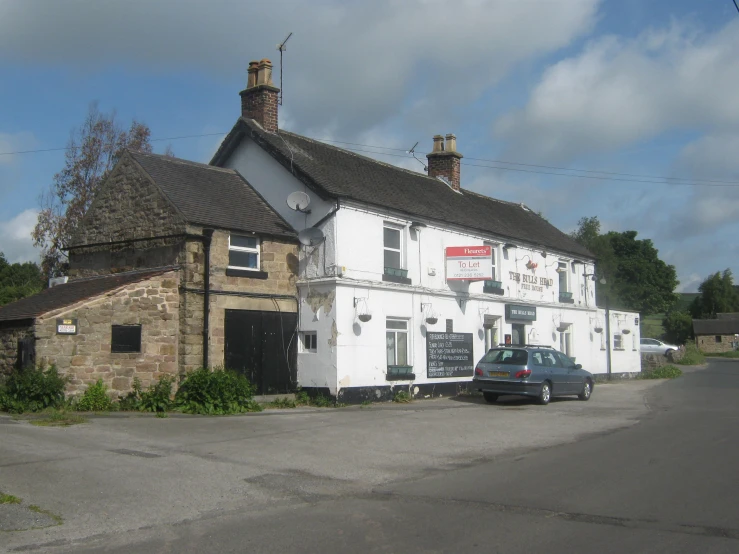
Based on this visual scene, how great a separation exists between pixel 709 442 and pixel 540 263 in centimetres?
1627

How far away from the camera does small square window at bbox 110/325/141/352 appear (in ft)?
54.3

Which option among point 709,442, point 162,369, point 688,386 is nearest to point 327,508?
point 709,442

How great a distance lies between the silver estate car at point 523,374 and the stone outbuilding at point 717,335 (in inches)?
3216

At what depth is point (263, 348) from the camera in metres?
19.3

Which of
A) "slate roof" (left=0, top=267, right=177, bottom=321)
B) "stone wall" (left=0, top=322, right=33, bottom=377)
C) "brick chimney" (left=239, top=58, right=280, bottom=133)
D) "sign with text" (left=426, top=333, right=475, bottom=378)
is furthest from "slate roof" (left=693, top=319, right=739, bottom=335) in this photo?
"stone wall" (left=0, top=322, right=33, bottom=377)

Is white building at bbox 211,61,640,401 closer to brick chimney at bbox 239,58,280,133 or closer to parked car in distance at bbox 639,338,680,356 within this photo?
brick chimney at bbox 239,58,280,133

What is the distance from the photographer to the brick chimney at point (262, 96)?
22219 millimetres

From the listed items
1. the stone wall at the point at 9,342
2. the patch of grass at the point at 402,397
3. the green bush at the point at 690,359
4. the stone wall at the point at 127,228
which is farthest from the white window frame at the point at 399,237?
the green bush at the point at 690,359

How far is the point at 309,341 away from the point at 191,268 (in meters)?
4.03

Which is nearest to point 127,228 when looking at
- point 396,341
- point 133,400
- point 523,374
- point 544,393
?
point 133,400

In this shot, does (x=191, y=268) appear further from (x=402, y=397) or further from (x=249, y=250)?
(x=402, y=397)

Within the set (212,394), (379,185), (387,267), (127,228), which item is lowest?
(212,394)

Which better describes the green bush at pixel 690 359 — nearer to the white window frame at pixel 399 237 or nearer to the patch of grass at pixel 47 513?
the white window frame at pixel 399 237

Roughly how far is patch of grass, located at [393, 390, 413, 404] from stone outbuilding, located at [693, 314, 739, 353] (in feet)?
274
